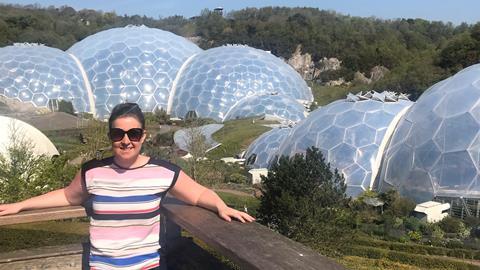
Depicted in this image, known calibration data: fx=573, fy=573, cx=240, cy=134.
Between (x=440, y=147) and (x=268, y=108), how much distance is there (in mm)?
20651

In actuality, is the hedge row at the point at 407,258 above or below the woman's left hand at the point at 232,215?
below

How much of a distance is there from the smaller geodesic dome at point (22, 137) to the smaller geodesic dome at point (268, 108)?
18.8m

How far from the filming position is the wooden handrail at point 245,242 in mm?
2414

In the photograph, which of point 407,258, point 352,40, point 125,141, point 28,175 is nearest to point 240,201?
point 407,258

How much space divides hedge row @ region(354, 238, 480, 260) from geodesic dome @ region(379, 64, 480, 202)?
149 inches

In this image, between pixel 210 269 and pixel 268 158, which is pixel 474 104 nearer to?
pixel 268 158

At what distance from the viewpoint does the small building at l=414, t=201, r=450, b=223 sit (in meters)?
16.1

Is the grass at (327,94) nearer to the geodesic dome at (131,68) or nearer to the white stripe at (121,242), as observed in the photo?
the geodesic dome at (131,68)

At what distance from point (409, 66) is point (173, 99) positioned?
2403 cm

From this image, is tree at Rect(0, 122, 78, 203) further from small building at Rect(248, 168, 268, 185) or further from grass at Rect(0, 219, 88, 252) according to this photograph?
small building at Rect(248, 168, 268, 185)

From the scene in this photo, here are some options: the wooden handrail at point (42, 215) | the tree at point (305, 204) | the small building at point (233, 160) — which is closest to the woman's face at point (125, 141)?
the wooden handrail at point (42, 215)

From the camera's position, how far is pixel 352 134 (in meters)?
21.2

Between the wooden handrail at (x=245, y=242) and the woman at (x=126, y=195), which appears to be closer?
the wooden handrail at (x=245, y=242)

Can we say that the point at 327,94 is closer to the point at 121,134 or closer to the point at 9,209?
the point at 9,209
